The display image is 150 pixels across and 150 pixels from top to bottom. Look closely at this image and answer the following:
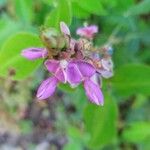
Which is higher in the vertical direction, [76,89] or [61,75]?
[61,75]

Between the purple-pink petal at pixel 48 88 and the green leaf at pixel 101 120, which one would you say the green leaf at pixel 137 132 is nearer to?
the green leaf at pixel 101 120

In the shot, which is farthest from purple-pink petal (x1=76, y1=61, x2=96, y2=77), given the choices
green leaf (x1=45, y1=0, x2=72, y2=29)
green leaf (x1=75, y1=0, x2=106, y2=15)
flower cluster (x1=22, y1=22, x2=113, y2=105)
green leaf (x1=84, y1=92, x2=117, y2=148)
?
green leaf (x1=84, y1=92, x2=117, y2=148)

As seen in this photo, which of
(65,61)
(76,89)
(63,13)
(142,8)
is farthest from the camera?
(142,8)

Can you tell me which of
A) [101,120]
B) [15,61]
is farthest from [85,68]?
[101,120]

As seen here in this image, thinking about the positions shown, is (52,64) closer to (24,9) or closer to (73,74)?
(73,74)

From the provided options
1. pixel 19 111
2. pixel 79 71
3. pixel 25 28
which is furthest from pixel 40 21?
pixel 79 71

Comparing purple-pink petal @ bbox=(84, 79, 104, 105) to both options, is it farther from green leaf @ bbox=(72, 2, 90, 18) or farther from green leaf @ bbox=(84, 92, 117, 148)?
green leaf @ bbox=(84, 92, 117, 148)

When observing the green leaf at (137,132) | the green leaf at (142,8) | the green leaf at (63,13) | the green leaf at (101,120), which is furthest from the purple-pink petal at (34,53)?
the green leaf at (137,132)
